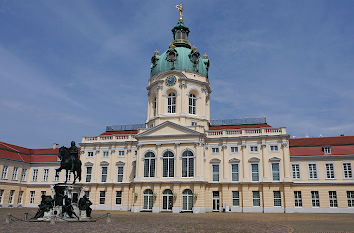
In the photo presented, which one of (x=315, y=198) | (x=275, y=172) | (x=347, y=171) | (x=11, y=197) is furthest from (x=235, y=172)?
(x=11, y=197)

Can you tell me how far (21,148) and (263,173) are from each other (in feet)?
149

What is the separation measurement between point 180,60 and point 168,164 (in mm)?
17730

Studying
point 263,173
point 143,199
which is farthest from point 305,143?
point 143,199

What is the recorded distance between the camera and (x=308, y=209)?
4338 cm

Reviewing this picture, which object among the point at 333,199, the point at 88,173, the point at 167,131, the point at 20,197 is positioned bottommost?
the point at 20,197

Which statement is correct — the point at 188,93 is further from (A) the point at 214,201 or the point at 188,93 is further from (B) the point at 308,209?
(B) the point at 308,209

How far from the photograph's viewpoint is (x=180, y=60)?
52.2m

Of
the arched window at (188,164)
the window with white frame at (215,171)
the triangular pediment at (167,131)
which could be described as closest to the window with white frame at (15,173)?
the triangular pediment at (167,131)

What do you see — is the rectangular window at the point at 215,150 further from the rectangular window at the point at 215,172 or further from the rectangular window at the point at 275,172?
→ the rectangular window at the point at 275,172

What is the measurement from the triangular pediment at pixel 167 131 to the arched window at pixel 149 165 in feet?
9.92

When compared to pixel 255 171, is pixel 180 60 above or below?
above

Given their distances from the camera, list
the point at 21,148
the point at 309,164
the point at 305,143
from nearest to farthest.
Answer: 1. the point at 309,164
2. the point at 305,143
3. the point at 21,148

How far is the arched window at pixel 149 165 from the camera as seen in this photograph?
4613 centimetres

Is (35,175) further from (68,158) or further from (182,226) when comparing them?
(182,226)
